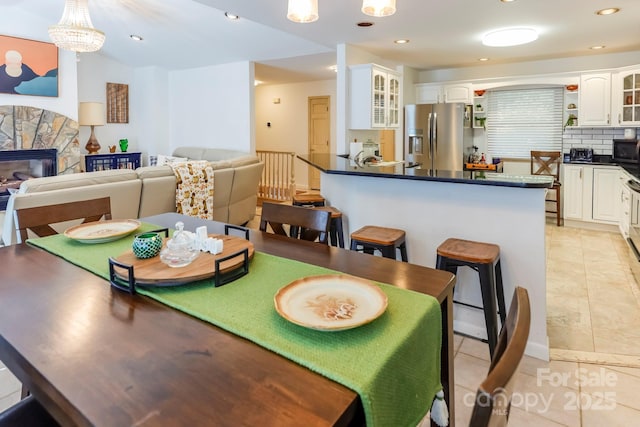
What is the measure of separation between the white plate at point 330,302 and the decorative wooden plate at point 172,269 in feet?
0.93

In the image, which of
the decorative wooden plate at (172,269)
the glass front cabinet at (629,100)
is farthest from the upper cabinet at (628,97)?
the decorative wooden plate at (172,269)

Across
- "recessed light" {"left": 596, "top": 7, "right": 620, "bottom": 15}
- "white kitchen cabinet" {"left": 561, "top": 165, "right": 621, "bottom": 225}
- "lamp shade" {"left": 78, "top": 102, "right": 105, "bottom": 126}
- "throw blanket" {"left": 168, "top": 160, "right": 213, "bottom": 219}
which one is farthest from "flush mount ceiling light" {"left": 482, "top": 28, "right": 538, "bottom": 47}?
"lamp shade" {"left": 78, "top": 102, "right": 105, "bottom": 126}

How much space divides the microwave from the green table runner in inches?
214

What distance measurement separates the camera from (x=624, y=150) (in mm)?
5246

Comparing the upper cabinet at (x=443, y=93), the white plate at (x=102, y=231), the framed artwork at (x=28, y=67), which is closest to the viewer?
the white plate at (x=102, y=231)

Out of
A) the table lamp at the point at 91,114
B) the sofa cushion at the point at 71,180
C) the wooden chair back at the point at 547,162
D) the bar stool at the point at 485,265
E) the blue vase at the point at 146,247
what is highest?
the table lamp at the point at 91,114

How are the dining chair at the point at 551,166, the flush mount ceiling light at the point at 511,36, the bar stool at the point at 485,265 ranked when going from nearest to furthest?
the bar stool at the point at 485,265 < the flush mount ceiling light at the point at 511,36 < the dining chair at the point at 551,166

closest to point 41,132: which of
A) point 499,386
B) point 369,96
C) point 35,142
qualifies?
point 35,142

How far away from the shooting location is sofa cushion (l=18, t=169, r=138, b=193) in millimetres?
3127

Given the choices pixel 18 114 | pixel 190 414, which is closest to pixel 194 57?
pixel 18 114

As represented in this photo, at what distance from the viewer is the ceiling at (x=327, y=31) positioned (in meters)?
3.37

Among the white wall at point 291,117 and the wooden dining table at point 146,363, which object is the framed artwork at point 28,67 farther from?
the wooden dining table at point 146,363

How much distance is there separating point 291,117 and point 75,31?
203 inches

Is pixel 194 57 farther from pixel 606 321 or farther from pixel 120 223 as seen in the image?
pixel 606 321
